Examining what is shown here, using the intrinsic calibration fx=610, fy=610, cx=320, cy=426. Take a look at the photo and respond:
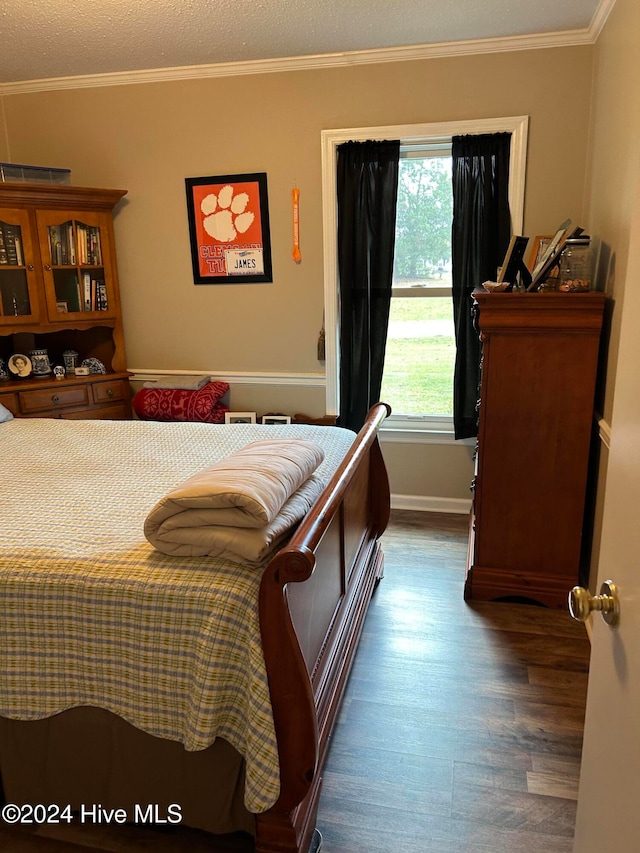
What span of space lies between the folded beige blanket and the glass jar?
154 cm

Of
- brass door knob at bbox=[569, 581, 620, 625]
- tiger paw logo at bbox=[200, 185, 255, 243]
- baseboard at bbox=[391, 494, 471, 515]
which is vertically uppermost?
tiger paw logo at bbox=[200, 185, 255, 243]

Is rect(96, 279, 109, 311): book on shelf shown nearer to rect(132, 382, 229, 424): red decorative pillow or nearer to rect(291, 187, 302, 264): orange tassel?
rect(132, 382, 229, 424): red decorative pillow

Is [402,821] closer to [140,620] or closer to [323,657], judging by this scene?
[323,657]

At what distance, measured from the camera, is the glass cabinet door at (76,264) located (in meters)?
3.54

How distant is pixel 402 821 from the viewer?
1.67 m

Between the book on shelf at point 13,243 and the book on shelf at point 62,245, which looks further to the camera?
the book on shelf at point 62,245

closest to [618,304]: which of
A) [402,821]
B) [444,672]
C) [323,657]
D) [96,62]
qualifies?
[444,672]

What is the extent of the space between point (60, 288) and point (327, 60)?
6.55ft

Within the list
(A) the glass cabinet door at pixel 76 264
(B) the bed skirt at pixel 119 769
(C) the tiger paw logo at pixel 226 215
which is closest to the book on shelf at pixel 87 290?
(A) the glass cabinet door at pixel 76 264

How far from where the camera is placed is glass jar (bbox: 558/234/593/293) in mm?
2471

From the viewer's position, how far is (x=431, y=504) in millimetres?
3795

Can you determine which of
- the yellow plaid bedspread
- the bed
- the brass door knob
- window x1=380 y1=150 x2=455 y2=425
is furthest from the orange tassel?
the brass door knob

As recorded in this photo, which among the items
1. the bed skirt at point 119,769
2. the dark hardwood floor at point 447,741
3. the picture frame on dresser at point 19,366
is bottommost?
the dark hardwood floor at point 447,741

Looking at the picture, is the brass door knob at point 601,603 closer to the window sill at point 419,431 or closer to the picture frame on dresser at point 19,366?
the window sill at point 419,431
